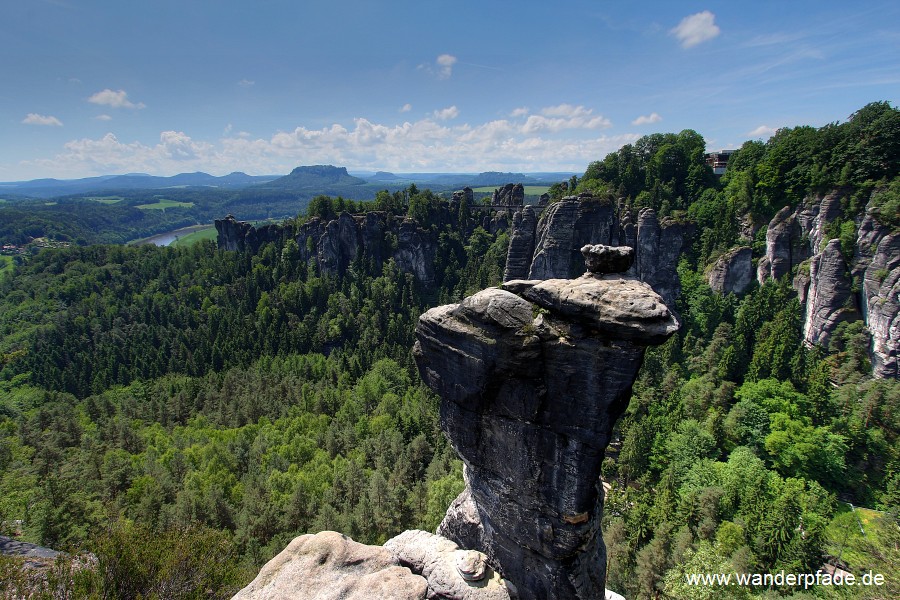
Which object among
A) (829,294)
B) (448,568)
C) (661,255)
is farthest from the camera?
(661,255)

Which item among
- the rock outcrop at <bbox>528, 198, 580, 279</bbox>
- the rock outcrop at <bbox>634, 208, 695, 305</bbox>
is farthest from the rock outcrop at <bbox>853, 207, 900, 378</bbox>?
the rock outcrop at <bbox>528, 198, 580, 279</bbox>

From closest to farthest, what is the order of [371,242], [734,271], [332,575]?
[332,575] → [734,271] → [371,242]

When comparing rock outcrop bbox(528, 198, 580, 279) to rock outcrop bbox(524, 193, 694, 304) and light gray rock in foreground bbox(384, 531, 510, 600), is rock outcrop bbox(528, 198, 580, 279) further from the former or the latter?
light gray rock in foreground bbox(384, 531, 510, 600)

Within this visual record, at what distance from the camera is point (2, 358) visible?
3622 inches

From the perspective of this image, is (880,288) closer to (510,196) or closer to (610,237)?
(610,237)

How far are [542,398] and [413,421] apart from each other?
38.0 m

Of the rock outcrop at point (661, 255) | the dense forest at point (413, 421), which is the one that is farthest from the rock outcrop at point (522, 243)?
the rock outcrop at point (661, 255)

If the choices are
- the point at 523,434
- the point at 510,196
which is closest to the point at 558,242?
the point at 510,196

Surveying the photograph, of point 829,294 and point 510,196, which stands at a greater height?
point 510,196

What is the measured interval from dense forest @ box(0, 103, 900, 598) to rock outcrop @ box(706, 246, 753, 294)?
133 centimetres

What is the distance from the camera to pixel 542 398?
1614 cm

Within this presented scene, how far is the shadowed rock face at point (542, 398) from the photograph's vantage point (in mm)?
14734

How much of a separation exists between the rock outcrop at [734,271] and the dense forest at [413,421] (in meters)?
1.33

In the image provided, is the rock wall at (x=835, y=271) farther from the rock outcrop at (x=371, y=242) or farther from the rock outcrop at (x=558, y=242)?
the rock outcrop at (x=371, y=242)
